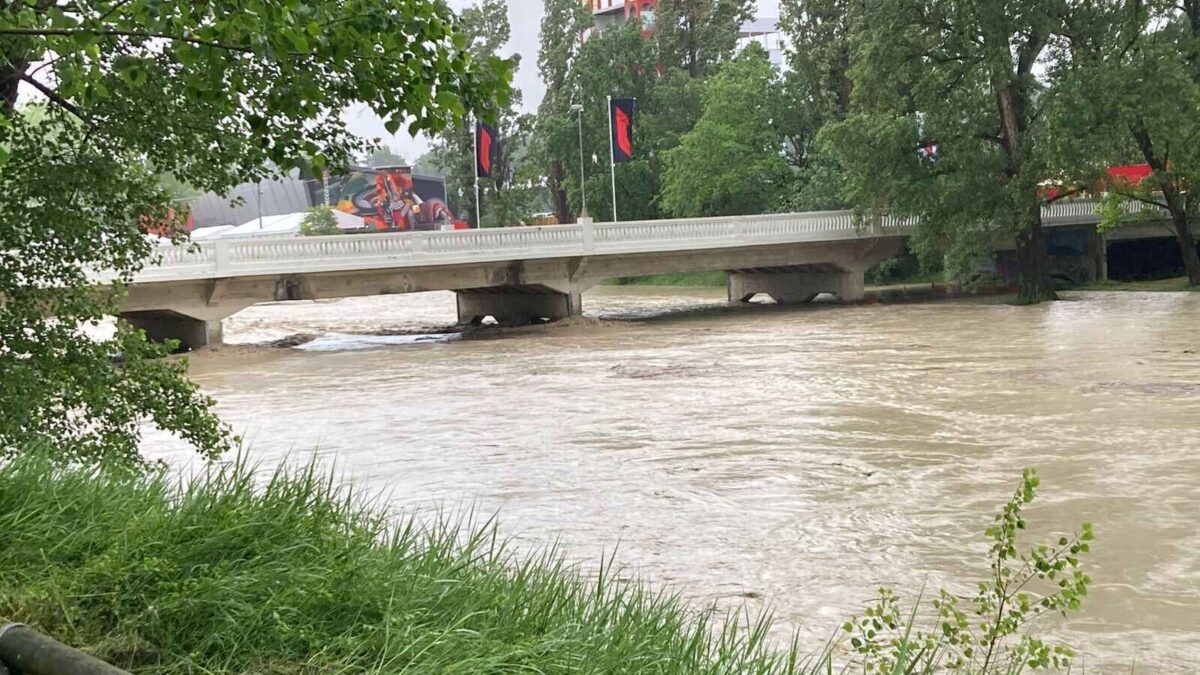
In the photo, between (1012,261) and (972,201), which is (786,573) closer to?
(972,201)

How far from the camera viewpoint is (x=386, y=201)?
107375 millimetres

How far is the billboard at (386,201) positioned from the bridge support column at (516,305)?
6214cm

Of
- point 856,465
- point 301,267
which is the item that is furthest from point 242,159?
point 301,267

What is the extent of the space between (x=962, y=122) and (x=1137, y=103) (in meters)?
4.75

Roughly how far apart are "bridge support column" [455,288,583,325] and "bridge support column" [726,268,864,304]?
8.57 meters

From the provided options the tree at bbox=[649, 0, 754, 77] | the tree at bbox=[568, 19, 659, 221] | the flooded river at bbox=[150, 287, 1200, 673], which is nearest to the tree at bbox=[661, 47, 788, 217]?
the tree at bbox=[568, 19, 659, 221]

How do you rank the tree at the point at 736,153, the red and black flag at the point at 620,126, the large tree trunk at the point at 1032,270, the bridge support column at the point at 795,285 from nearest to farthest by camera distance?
the large tree trunk at the point at 1032,270 → the bridge support column at the point at 795,285 → the red and black flag at the point at 620,126 → the tree at the point at 736,153

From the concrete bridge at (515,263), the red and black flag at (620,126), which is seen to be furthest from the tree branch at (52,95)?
the red and black flag at (620,126)

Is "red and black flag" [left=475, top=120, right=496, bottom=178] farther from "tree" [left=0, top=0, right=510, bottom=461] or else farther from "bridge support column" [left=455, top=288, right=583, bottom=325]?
"tree" [left=0, top=0, right=510, bottom=461]

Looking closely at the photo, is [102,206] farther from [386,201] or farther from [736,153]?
[386,201]

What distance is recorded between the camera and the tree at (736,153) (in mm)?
56500

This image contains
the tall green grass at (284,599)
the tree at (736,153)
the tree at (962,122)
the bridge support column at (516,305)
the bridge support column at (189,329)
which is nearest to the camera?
the tall green grass at (284,599)

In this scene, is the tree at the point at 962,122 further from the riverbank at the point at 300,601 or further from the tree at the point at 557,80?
the riverbank at the point at 300,601

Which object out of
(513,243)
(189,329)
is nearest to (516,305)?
(513,243)
